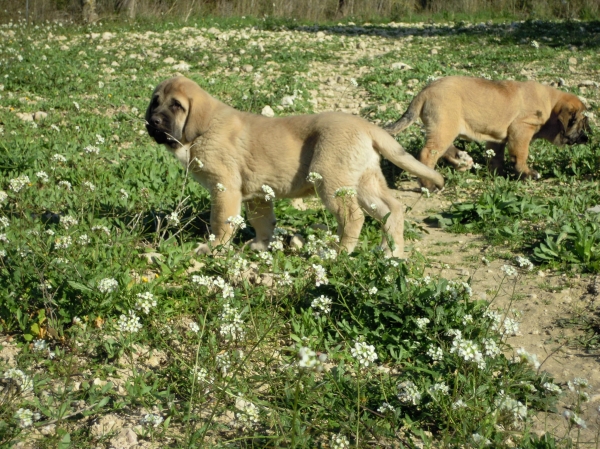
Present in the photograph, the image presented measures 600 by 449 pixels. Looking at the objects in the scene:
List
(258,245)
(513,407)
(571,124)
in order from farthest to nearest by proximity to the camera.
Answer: (571,124), (258,245), (513,407)

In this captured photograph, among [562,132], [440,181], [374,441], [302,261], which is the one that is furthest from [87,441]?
[562,132]

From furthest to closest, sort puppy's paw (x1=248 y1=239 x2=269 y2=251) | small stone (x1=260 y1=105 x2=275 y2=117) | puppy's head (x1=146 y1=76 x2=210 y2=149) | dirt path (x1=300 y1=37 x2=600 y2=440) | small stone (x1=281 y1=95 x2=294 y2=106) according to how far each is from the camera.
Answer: small stone (x1=281 y1=95 x2=294 y2=106) < small stone (x1=260 y1=105 x2=275 y2=117) < puppy's paw (x1=248 y1=239 x2=269 y2=251) < puppy's head (x1=146 y1=76 x2=210 y2=149) < dirt path (x1=300 y1=37 x2=600 y2=440)

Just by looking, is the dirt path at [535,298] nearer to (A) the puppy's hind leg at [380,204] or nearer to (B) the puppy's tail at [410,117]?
(A) the puppy's hind leg at [380,204]

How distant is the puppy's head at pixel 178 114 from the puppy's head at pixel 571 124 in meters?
4.62

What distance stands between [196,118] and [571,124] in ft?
15.6

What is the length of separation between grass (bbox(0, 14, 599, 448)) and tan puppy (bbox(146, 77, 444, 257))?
0.41 metres

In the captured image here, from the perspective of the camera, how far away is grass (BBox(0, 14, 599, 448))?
111 inches

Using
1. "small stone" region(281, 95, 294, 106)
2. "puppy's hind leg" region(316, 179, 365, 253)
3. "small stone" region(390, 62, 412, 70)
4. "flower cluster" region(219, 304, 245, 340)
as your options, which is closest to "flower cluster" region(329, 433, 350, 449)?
"flower cluster" region(219, 304, 245, 340)

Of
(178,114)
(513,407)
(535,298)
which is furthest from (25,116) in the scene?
(513,407)

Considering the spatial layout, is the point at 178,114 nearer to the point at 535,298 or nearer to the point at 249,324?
the point at 249,324

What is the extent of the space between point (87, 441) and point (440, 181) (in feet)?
11.5

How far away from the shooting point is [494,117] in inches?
298

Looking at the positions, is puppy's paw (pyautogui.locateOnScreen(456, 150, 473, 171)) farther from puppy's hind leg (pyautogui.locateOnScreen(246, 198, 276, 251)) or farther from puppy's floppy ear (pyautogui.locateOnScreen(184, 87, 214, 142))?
puppy's floppy ear (pyautogui.locateOnScreen(184, 87, 214, 142))

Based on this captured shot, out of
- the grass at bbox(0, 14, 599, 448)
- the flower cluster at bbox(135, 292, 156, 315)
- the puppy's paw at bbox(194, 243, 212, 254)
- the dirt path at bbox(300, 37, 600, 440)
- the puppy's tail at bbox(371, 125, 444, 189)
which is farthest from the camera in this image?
the puppy's tail at bbox(371, 125, 444, 189)
